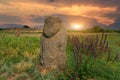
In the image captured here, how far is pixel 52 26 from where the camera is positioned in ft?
51.8

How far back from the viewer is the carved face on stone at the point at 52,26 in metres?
15.7

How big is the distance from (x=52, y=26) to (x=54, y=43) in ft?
2.75

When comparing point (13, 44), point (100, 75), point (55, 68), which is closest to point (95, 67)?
point (100, 75)

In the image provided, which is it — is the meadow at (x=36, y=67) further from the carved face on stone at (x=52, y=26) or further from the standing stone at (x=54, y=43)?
the carved face on stone at (x=52, y=26)

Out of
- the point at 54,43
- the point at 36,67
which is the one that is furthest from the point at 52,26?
the point at 36,67

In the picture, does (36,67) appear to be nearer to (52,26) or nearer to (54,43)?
(54,43)

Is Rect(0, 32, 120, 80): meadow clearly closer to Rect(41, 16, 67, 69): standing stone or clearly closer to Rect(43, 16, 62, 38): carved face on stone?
Rect(41, 16, 67, 69): standing stone

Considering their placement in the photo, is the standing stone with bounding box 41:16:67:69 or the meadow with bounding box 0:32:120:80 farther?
the standing stone with bounding box 41:16:67:69

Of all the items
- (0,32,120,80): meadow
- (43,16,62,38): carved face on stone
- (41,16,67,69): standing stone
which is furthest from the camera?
(43,16,62,38): carved face on stone

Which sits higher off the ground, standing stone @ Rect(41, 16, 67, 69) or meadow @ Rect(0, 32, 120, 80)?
standing stone @ Rect(41, 16, 67, 69)

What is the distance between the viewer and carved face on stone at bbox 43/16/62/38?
51.6 feet

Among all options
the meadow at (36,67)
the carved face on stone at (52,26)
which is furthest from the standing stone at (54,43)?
the meadow at (36,67)

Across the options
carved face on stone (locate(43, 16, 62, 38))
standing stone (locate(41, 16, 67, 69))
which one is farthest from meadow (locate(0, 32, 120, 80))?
carved face on stone (locate(43, 16, 62, 38))

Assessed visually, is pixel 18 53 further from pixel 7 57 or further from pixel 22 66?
pixel 22 66
